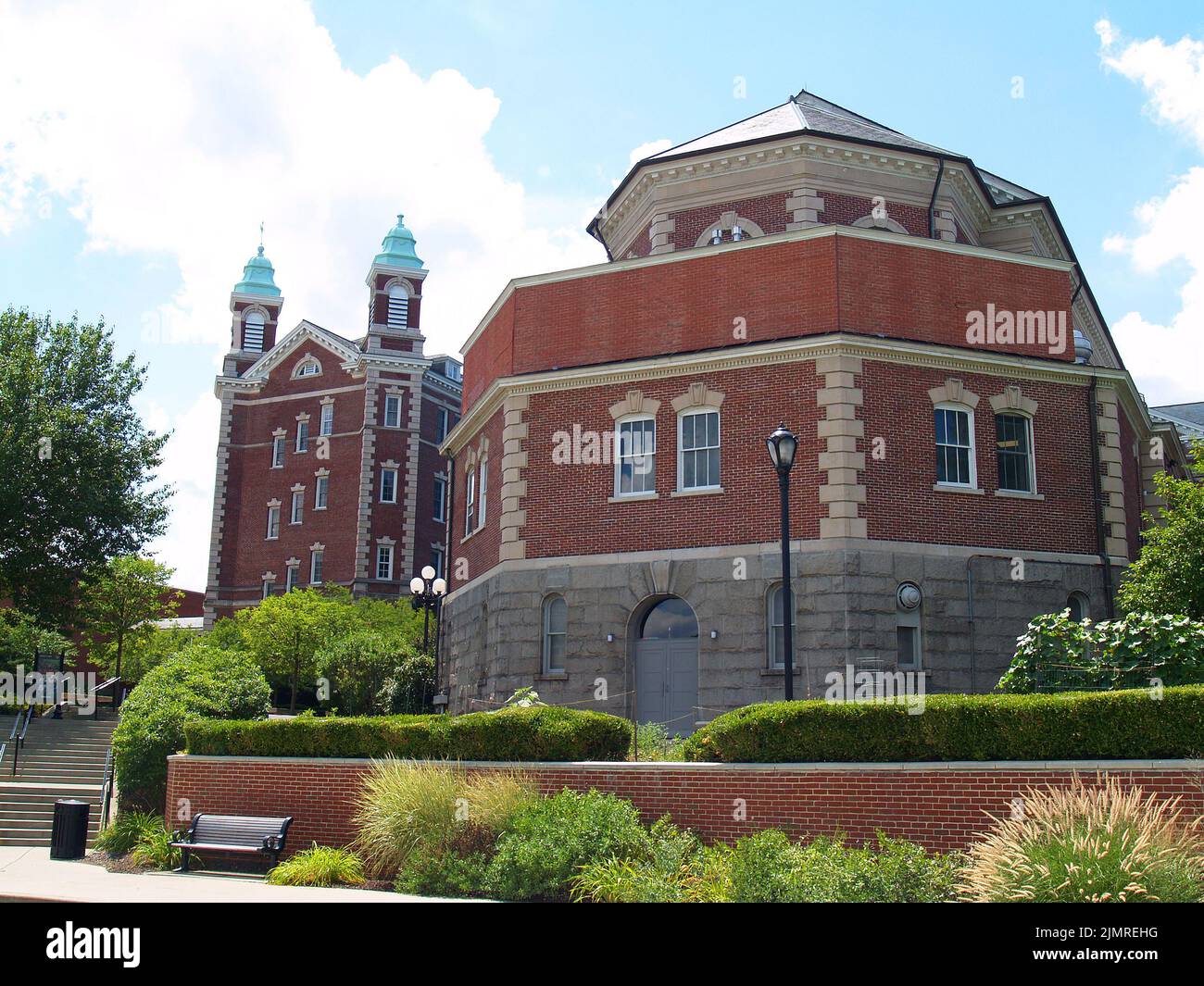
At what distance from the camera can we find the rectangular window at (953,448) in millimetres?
22859

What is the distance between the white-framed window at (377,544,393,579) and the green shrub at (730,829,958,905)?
46354 millimetres

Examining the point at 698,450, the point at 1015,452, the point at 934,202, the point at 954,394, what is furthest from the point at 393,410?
the point at 1015,452

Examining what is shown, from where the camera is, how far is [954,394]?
23.1 meters

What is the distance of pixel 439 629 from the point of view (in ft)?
95.5

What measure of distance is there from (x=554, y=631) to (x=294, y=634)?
22307 mm

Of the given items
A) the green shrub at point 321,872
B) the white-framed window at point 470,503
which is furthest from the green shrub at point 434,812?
the white-framed window at point 470,503

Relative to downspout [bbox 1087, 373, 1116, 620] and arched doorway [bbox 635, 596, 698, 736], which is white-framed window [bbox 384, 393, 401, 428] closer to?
arched doorway [bbox 635, 596, 698, 736]

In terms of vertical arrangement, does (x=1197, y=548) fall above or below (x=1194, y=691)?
above

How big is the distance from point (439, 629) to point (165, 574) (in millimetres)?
25737
